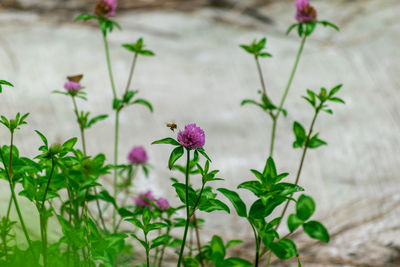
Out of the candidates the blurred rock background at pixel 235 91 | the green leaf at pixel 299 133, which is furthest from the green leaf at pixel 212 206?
the blurred rock background at pixel 235 91

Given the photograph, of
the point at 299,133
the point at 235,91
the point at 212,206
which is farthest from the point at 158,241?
the point at 235,91

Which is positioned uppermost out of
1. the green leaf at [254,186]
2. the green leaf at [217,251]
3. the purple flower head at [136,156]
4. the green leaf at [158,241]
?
the green leaf at [254,186]

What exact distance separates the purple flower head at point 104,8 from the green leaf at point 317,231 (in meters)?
0.80

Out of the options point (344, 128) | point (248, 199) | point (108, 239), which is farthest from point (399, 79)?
point (108, 239)

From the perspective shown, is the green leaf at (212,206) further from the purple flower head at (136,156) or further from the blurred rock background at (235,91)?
the blurred rock background at (235,91)

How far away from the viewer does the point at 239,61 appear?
268 cm

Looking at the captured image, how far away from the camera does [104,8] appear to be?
1361mm

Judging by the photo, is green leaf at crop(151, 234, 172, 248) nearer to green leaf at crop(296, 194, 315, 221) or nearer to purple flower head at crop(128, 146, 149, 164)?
green leaf at crop(296, 194, 315, 221)

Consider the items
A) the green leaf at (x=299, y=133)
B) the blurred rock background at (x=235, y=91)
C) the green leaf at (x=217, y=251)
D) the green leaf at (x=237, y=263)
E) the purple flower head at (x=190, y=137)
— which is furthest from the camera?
the blurred rock background at (x=235, y=91)

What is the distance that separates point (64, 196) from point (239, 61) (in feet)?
4.31

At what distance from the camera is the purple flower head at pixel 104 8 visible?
1.35 meters

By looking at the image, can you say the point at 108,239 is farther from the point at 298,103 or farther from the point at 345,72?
the point at 345,72

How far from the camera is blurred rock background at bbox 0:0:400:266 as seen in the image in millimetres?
1782

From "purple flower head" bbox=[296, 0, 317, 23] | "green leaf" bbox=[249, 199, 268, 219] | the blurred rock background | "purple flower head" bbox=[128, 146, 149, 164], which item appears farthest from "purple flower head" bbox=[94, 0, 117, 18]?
"green leaf" bbox=[249, 199, 268, 219]
